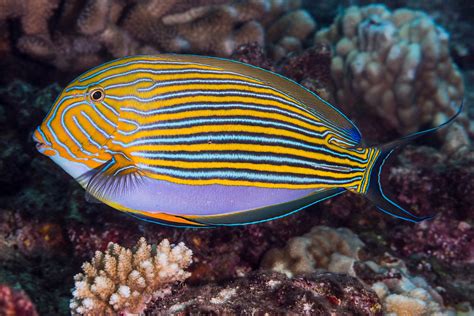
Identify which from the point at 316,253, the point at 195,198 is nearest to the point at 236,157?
the point at 195,198

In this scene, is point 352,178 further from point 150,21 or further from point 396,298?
point 150,21

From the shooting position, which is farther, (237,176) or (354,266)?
(354,266)

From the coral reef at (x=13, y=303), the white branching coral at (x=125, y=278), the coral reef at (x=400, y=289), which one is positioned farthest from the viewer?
the coral reef at (x=400, y=289)

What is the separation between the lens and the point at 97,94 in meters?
2.26

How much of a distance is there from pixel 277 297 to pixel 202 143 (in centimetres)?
101

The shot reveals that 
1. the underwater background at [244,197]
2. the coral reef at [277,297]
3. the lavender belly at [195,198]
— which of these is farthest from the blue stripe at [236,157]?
the coral reef at [277,297]

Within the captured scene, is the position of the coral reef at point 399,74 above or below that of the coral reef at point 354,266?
above

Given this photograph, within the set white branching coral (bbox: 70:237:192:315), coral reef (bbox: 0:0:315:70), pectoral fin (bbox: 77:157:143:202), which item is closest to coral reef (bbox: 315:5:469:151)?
coral reef (bbox: 0:0:315:70)

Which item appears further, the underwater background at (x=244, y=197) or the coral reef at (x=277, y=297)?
the underwater background at (x=244, y=197)

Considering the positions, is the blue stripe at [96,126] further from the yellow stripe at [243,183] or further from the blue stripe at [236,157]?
the yellow stripe at [243,183]

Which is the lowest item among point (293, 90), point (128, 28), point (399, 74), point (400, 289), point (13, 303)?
point (400, 289)

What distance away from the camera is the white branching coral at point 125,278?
2596 millimetres

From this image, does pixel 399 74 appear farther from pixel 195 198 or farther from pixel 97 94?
pixel 97 94

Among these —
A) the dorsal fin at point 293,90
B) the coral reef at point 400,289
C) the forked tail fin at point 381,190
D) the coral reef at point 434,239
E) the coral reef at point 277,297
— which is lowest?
the coral reef at point 434,239
